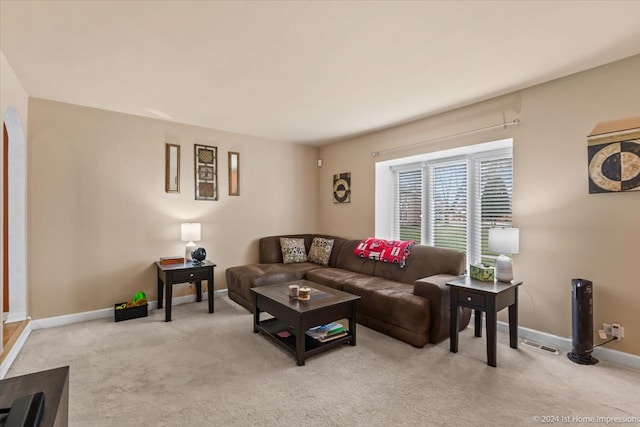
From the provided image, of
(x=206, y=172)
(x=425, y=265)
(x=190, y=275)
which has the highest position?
(x=206, y=172)

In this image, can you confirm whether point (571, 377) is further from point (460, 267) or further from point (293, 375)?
point (293, 375)

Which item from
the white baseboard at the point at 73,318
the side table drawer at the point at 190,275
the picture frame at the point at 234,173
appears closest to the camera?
the white baseboard at the point at 73,318

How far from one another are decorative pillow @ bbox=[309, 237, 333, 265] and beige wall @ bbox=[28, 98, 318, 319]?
0.95 meters

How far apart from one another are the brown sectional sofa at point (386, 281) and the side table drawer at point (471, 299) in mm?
165

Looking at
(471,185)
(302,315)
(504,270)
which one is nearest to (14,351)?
(302,315)

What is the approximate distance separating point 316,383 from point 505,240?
6.67 ft

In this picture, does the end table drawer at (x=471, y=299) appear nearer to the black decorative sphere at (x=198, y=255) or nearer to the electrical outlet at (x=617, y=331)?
the electrical outlet at (x=617, y=331)

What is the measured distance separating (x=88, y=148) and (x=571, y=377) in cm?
512

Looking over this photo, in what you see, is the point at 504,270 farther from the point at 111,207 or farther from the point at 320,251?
the point at 111,207

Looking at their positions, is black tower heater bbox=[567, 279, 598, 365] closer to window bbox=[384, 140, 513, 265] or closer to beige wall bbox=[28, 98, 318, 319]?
window bbox=[384, 140, 513, 265]

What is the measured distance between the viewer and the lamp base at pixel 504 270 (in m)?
2.73

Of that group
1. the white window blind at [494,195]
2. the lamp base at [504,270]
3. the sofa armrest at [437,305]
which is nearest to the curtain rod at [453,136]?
the white window blind at [494,195]

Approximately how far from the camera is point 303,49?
2242 mm

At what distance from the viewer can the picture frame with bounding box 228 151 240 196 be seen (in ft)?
14.9
